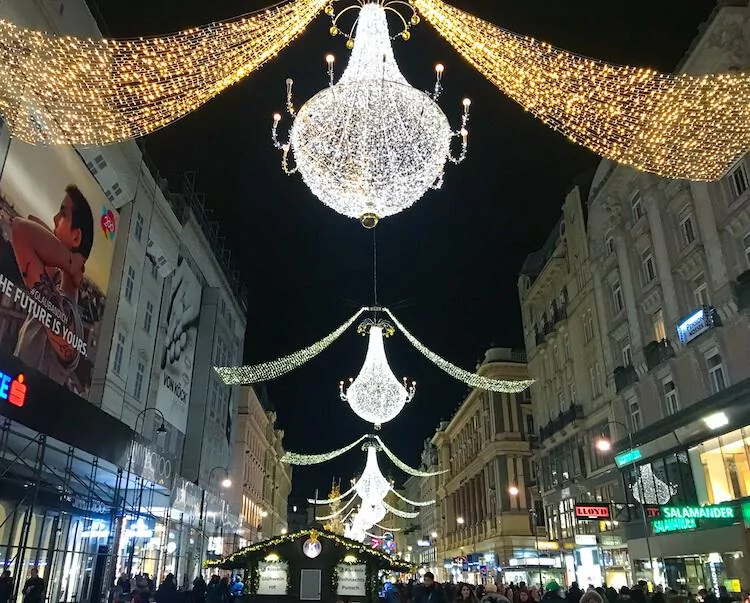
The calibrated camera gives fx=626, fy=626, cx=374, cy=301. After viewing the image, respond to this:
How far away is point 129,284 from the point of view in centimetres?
3042

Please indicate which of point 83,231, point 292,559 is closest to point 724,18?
point 292,559

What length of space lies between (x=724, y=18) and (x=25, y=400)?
23.9 meters

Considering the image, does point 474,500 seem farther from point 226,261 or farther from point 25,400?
point 25,400

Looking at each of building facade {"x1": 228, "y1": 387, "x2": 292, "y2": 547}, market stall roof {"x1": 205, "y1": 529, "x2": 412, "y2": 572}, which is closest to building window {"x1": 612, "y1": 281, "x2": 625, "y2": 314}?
market stall roof {"x1": 205, "y1": 529, "x2": 412, "y2": 572}

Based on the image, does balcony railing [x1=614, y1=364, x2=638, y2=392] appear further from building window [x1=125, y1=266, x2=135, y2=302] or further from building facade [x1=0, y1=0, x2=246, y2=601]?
building window [x1=125, y1=266, x2=135, y2=302]

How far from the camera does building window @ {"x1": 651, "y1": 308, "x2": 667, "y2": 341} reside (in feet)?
90.9

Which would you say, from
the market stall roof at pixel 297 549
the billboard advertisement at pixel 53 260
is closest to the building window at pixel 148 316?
the billboard advertisement at pixel 53 260

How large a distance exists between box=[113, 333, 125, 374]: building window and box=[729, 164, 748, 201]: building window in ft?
85.1

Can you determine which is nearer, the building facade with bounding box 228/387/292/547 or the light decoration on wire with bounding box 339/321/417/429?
the light decoration on wire with bounding box 339/321/417/429

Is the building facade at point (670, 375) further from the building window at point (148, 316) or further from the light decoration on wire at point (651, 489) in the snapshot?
the building window at point (148, 316)

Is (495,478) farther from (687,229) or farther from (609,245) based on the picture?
(687,229)

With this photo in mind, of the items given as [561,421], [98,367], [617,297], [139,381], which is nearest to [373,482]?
[561,421]

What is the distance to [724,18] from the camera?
21266 millimetres

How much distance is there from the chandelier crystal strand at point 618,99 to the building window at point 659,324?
1847 centimetres
